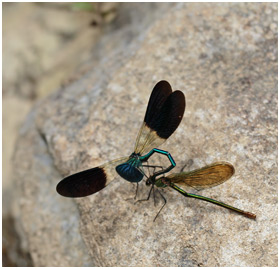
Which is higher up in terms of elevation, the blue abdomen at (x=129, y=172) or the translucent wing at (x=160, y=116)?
the translucent wing at (x=160, y=116)

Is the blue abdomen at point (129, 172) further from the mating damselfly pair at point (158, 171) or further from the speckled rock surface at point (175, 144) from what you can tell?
the speckled rock surface at point (175, 144)

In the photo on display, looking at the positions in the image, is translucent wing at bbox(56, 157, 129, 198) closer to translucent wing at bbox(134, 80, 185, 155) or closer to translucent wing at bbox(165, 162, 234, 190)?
translucent wing at bbox(134, 80, 185, 155)

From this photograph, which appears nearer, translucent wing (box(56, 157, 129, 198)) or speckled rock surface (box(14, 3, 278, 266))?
translucent wing (box(56, 157, 129, 198))

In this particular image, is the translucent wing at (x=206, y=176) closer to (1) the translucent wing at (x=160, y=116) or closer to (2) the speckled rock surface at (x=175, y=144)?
(2) the speckled rock surface at (x=175, y=144)

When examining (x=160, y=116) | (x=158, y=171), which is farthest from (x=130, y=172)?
(x=160, y=116)

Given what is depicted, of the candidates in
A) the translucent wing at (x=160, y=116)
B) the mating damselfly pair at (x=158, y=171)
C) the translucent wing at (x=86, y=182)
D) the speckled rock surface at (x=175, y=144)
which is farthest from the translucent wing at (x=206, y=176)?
the translucent wing at (x=86, y=182)

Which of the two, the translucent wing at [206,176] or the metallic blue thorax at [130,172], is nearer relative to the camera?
the translucent wing at [206,176]

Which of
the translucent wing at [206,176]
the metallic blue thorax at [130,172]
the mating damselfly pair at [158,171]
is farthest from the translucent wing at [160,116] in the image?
the translucent wing at [206,176]

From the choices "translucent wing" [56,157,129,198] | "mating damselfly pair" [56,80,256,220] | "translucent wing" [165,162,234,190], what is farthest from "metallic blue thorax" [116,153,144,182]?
"translucent wing" [165,162,234,190]
